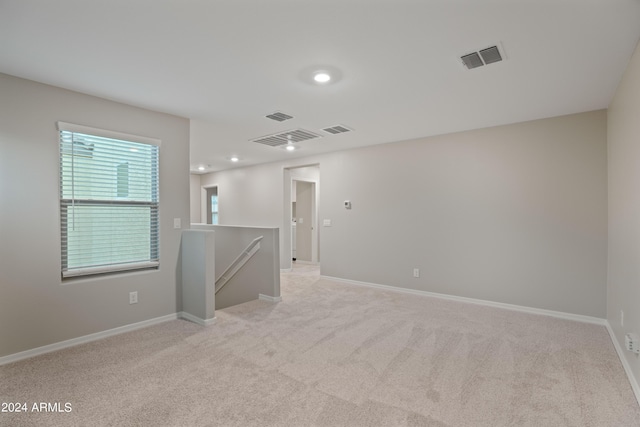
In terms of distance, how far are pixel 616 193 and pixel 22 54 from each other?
5.27 m

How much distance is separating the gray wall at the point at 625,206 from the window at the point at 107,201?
444cm

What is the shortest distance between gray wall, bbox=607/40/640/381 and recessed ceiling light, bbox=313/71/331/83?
2255mm

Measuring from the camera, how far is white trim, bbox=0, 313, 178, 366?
8.87 ft

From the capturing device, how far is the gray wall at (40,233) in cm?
268

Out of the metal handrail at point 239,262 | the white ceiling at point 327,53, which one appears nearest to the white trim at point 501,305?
the metal handrail at point 239,262

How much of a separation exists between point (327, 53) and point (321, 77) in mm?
386

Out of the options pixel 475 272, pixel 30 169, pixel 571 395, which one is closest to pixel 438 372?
pixel 571 395

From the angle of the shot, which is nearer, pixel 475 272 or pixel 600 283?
pixel 600 283

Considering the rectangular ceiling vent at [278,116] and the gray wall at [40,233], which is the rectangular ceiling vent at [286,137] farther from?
the gray wall at [40,233]

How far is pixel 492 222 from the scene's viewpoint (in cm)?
431

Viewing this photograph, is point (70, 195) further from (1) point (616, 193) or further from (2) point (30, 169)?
(1) point (616, 193)

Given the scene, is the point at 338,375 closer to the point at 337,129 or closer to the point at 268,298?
the point at 268,298

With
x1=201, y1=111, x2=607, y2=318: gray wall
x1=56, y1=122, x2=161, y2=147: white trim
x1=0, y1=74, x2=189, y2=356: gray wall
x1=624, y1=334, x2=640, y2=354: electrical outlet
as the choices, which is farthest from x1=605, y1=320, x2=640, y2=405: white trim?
x1=56, y1=122, x2=161, y2=147: white trim

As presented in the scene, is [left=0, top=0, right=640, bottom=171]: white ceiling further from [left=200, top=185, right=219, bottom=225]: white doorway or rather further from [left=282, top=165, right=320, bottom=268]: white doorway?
[left=200, top=185, right=219, bottom=225]: white doorway
